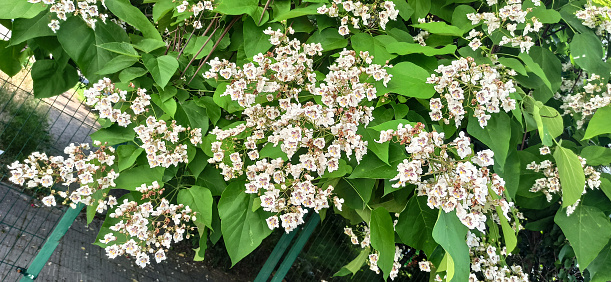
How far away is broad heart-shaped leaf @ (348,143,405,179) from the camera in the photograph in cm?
132

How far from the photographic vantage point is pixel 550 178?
181 centimetres

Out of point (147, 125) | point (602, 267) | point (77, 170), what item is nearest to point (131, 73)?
point (147, 125)

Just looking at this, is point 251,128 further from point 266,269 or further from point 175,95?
point 266,269

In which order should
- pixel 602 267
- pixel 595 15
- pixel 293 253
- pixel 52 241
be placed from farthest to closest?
pixel 293 253
pixel 52 241
pixel 602 267
pixel 595 15

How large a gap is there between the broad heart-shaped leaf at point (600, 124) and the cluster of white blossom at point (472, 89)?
1.65ft

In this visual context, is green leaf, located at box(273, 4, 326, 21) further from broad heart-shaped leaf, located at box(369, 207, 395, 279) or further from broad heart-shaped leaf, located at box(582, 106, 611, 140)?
broad heart-shaped leaf, located at box(582, 106, 611, 140)

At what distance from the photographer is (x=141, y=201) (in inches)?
62.5

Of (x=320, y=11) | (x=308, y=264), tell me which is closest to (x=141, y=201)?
(x=320, y=11)

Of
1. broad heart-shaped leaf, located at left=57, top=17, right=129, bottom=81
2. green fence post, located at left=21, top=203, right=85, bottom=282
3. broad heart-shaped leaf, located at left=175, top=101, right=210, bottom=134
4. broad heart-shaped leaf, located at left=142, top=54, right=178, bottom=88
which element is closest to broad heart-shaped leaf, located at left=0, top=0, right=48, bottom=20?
broad heart-shaped leaf, located at left=57, top=17, right=129, bottom=81

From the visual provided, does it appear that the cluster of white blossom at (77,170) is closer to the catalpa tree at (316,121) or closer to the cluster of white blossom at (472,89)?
the catalpa tree at (316,121)

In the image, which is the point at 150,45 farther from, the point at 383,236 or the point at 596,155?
the point at 596,155

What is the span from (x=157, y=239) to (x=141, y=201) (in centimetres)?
18

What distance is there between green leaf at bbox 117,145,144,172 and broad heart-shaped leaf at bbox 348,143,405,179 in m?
0.84

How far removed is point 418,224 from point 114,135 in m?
1.23
